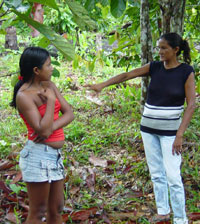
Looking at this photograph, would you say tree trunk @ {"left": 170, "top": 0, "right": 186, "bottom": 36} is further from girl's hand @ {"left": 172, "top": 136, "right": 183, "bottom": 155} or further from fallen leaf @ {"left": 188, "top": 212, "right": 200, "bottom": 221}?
fallen leaf @ {"left": 188, "top": 212, "right": 200, "bottom": 221}

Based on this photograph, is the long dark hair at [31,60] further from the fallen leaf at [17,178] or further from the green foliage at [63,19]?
the green foliage at [63,19]

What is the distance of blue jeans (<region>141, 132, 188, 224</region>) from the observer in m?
2.60

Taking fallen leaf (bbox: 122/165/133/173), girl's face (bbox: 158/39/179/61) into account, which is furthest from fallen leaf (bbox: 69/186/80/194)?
girl's face (bbox: 158/39/179/61)

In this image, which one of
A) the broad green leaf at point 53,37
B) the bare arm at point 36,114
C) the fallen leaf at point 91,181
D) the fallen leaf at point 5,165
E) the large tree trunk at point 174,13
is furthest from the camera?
the fallen leaf at point 5,165

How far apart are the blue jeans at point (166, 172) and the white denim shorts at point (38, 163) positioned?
3.17 ft

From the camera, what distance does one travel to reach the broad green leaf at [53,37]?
5.75ft

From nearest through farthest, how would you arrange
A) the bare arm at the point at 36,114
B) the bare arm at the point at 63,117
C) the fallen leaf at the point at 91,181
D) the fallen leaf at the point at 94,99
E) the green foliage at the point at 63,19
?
the bare arm at the point at 36,114 < the bare arm at the point at 63,117 < the fallen leaf at the point at 91,181 < the fallen leaf at the point at 94,99 < the green foliage at the point at 63,19

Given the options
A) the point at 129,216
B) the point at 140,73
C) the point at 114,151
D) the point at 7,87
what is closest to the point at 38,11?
the point at 140,73

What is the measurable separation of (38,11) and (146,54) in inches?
58.0

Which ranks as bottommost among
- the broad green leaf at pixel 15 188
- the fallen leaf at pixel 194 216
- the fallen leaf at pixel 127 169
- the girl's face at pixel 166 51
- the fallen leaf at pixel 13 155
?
the fallen leaf at pixel 194 216

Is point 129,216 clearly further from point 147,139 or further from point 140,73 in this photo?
point 140,73

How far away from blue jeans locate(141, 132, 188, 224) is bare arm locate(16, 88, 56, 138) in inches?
41.1

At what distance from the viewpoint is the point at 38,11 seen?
93.4 inches

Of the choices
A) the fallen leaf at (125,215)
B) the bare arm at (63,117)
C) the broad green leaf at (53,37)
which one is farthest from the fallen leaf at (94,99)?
the broad green leaf at (53,37)
